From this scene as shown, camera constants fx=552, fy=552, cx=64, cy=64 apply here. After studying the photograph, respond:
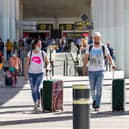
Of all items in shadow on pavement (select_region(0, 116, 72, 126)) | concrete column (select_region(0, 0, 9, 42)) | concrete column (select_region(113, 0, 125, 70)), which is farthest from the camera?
concrete column (select_region(0, 0, 9, 42))

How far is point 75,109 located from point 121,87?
5646 millimetres

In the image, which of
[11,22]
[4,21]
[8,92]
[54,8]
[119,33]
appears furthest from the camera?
[54,8]

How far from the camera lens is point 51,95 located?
13.5 meters

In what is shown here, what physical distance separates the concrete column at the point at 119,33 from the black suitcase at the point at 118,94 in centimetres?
2227

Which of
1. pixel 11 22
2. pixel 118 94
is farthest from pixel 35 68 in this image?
pixel 11 22

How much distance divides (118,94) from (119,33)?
75.5 feet

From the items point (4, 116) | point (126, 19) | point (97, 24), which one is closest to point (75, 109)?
point (4, 116)

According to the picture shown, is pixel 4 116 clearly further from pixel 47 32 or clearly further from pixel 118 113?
pixel 47 32

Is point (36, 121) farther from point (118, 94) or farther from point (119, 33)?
point (119, 33)

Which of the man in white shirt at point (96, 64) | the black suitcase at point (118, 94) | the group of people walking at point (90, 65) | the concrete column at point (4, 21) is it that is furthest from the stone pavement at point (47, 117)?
the concrete column at point (4, 21)

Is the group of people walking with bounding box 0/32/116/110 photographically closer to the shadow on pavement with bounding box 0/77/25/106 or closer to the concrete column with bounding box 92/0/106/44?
the shadow on pavement with bounding box 0/77/25/106

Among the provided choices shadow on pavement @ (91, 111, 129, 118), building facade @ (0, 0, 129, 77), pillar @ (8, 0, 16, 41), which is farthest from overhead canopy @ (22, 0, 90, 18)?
shadow on pavement @ (91, 111, 129, 118)

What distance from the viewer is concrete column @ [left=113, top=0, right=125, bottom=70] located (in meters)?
35.7

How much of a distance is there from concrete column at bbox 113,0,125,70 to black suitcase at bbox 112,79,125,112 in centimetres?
2227
